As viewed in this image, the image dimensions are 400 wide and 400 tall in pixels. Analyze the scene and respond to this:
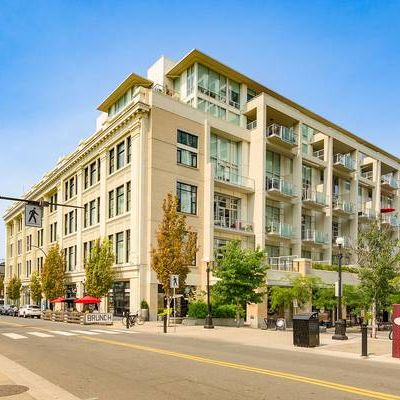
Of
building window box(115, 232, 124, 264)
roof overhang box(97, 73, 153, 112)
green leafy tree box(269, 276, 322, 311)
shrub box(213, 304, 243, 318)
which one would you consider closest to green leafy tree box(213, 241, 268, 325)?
shrub box(213, 304, 243, 318)

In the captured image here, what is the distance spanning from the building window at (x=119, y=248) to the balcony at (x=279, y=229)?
12.8 meters

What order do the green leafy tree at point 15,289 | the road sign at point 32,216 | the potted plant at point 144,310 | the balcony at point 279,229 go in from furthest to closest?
the green leafy tree at point 15,289, the balcony at point 279,229, the potted plant at point 144,310, the road sign at point 32,216

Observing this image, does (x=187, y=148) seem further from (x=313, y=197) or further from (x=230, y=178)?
(x=313, y=197)

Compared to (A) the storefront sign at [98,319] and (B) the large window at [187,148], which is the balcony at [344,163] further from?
(A) the storefront sign at [98,319]

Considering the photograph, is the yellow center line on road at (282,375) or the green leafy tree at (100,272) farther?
the green leafy tree at (100,272)

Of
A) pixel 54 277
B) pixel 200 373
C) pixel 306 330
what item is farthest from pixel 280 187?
pixel 200 373

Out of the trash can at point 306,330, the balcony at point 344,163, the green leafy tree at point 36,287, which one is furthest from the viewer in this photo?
the green leafy tree at point 36,287

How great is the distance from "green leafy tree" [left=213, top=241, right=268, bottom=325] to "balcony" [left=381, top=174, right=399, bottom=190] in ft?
121

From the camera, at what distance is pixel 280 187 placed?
4750 cm

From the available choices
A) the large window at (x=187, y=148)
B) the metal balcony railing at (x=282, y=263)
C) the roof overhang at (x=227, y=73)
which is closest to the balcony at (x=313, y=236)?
the metal balcony railing at (x=282, y=263)

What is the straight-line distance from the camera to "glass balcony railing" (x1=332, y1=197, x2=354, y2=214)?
5431 cm

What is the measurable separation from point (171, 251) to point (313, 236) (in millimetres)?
21864

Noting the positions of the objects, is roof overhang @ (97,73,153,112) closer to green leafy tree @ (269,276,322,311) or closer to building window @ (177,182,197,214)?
building window @ (177,182,197,214)

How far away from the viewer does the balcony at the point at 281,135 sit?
47031 mm
